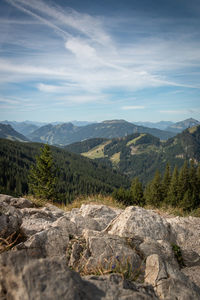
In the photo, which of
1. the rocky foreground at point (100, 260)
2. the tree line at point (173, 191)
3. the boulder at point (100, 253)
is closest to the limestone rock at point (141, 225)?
the rocky foreground at point (100, 260)

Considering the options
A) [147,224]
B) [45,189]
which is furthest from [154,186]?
[147,224]

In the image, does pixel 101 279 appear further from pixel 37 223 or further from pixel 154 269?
pixel 37 223

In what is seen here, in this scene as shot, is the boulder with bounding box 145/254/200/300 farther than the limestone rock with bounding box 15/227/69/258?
No

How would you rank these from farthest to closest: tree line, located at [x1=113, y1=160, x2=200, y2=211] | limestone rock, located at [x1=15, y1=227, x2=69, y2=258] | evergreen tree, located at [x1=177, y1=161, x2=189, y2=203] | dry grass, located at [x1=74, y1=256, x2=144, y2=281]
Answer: evergreen tree, located at [x1=177, y1=161, x2=189, y2=203], tree line, located at [x1=113, y1=160, x2=200, y2=211], limestone rock, located at [x1=15, y1=227, x2=69, y2=258], dry grass, located at [x1=74, y1=256, x2=144, y2=281]

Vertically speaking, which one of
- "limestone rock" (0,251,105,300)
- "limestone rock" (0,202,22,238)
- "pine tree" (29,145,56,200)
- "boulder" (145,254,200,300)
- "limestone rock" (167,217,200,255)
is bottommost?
"pine tree" (29,145,56,200)

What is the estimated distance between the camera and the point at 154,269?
3801mm

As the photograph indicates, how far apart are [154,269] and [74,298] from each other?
2315 mm

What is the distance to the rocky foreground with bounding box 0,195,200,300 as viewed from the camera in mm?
2414

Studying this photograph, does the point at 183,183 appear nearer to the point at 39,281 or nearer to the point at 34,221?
the point at 34,221

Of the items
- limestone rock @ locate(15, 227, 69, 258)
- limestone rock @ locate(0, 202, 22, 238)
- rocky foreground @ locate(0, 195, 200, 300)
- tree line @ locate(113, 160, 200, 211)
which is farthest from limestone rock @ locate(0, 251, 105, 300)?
tree line @ locate(113, 160, 200, 211)

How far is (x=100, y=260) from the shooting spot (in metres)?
4.02

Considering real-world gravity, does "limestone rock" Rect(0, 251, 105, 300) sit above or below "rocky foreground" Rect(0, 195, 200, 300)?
above

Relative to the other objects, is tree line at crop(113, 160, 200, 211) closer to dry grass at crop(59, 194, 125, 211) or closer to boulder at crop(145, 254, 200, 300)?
dry grass at crop(59, 194, 125, 211)

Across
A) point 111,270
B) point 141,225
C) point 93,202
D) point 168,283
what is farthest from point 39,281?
point 93,202
